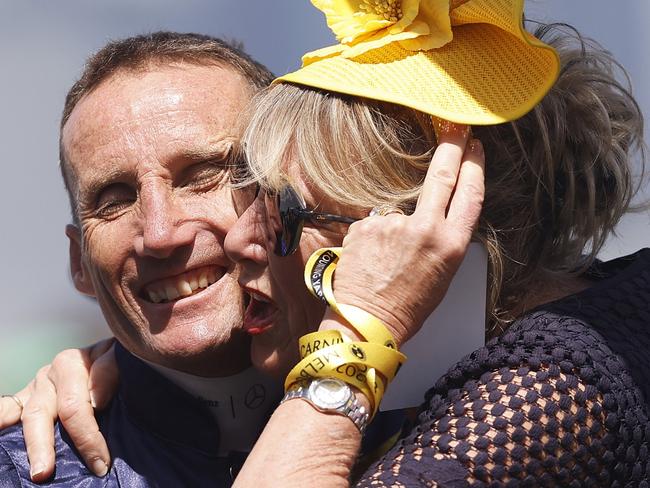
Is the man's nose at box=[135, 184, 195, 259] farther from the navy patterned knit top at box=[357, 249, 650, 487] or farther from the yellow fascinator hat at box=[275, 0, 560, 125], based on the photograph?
the navy patterned knit top at box=[357, 249, 650, 487]

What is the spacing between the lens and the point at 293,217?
2.35 m

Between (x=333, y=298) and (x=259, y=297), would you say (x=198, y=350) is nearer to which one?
(x=259, y=297)

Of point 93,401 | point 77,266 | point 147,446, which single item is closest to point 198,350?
point 147,446

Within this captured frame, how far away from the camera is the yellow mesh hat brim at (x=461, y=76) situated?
7.26 ft

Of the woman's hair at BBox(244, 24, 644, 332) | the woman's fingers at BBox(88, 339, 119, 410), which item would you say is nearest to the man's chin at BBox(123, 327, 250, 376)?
the woman's fingers at BBox(88, 339, 119, 410)

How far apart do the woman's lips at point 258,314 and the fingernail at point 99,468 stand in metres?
0.55

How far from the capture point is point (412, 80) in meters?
2.27

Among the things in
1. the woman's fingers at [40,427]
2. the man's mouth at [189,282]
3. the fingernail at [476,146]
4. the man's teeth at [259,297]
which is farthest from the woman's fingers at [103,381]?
the fingernail at [476,146]

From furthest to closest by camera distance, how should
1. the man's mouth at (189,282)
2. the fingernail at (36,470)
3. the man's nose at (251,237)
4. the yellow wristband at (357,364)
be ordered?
the man's mouth at (189,282), the fingernail at (36,470), the man's nose at (251,237), the yellow wristband at (357,364)

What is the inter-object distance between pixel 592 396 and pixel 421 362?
1.57 ft

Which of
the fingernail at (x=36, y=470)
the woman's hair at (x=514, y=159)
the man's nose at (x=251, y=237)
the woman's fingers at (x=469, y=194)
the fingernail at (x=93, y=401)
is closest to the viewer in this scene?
the woman's fingers at (x=469, y=194)

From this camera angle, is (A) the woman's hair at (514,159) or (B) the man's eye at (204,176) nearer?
(A) the woman's hair at (514,159)

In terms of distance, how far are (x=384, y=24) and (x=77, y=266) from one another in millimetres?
1519

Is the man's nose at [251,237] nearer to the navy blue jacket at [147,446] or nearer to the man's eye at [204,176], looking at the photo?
the man's eye at [204,176]
